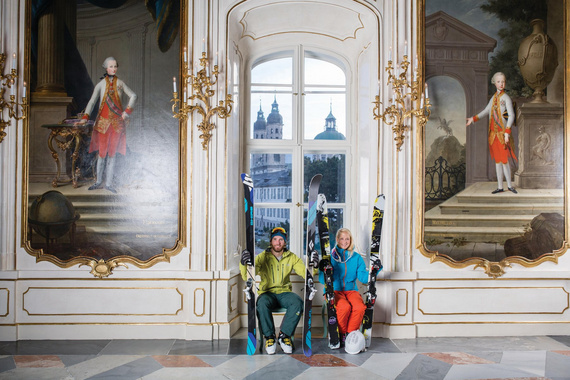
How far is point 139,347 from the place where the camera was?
438cm

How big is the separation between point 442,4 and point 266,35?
6.12ft

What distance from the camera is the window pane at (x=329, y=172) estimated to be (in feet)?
18.2

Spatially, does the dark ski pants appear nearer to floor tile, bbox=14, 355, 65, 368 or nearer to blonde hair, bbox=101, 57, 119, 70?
floor tile, bbox=14, 355, 65, 368

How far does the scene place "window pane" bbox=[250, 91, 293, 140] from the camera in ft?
18.3

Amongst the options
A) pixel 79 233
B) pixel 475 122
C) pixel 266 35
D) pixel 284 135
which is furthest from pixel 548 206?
pixel 79 233

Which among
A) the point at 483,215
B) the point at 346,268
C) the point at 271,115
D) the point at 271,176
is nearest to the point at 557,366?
the point at 483,215

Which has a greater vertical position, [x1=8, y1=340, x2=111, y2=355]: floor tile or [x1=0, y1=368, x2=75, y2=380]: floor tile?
[x1=0, y1=368, x2=75, y2=380]: floor tile

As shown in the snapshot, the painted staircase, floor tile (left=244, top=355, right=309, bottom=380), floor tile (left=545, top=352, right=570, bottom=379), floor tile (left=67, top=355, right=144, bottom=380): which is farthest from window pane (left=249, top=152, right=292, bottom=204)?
floor tile (left=545, top=352, right=570, bottom=379)

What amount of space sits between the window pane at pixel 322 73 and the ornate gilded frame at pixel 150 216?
4.92 ft

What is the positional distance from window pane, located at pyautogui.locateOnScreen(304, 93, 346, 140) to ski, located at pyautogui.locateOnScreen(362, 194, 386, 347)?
1.33m

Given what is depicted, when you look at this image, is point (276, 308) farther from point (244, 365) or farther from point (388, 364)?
point (388, 364)

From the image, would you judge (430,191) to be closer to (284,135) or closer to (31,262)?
(284,135)

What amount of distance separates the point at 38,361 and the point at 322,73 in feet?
13.1

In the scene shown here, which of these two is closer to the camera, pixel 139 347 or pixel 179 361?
pixel 179 361
